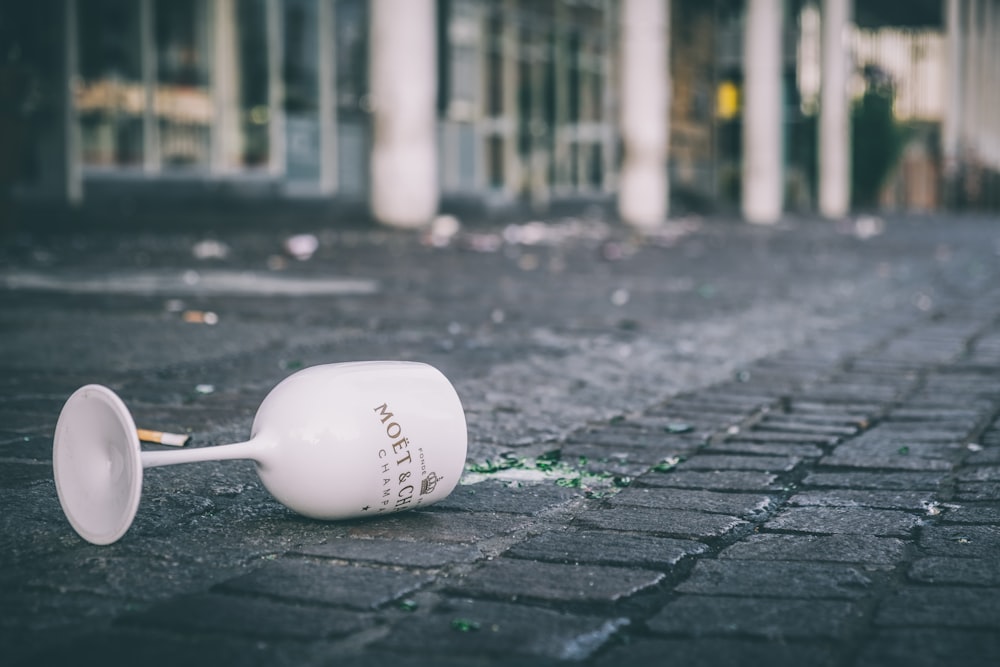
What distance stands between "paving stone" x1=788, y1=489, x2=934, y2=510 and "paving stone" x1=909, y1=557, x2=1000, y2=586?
502mm

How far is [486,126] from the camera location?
2184 cm

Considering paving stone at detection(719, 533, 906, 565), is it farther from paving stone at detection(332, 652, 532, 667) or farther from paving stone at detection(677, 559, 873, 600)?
paving stone at detection(332, 652, 532, 667)

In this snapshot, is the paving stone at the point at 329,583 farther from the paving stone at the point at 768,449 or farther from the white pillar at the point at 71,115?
the white pillar at the point at 71,115

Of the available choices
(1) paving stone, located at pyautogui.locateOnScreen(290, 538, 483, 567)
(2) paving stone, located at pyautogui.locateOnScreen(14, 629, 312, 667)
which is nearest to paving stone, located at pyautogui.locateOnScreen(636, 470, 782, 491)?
(1) paving stone, located at pyautogui.locateOnScreen(290, 538, 483, 567)

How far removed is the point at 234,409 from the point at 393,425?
156 centimetres

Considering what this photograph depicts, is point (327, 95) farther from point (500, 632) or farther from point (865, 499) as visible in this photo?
point (500, 632)

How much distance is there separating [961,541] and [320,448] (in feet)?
4.26

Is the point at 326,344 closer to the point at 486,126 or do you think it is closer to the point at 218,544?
the point at 218,544

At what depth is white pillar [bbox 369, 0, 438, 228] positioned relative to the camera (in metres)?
14.7

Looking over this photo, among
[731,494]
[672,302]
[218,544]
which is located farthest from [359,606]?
[672,302]

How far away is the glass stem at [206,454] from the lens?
2.81 m

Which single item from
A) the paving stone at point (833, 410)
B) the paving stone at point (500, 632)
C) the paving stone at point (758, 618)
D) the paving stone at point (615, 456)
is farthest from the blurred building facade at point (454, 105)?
the paving stone at point (758, 618)

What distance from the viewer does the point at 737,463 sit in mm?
3814

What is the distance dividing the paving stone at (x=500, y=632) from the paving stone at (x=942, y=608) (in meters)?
0.45
